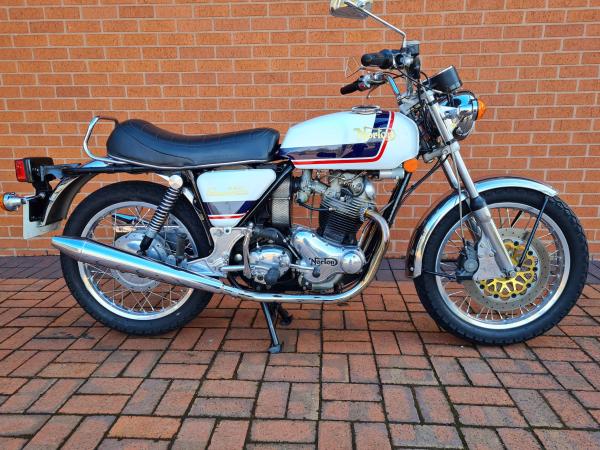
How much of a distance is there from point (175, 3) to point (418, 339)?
3.01 metres

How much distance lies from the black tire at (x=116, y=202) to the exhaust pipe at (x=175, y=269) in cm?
16

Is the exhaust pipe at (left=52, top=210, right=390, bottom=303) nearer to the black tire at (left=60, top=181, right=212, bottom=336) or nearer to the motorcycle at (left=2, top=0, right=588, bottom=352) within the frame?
the motorcycle at (left=2, top=0, right=588, bottom=352)

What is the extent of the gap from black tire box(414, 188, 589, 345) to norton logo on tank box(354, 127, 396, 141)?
0.57 m

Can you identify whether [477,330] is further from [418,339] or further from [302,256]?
[302,256]

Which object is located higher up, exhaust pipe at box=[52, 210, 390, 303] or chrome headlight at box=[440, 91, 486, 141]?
chrome headlight at box=[440, 91, 486, 141]

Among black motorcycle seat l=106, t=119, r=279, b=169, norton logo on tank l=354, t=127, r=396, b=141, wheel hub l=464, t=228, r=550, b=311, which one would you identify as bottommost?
wheel hub l=464, t=228, r=550, b=311

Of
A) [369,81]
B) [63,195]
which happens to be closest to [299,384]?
[369,81]

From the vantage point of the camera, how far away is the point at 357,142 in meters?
2.14

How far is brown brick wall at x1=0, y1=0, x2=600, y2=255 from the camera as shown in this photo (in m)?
3.30

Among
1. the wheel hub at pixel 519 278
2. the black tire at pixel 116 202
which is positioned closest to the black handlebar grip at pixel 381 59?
the wheel hub at pixel 519 278

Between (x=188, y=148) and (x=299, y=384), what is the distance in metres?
1.31

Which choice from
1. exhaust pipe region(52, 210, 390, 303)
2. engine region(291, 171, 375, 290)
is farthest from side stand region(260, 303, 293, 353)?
engine region(291, 171, 375, 290)

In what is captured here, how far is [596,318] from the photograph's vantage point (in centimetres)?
274

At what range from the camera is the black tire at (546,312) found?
230cm
